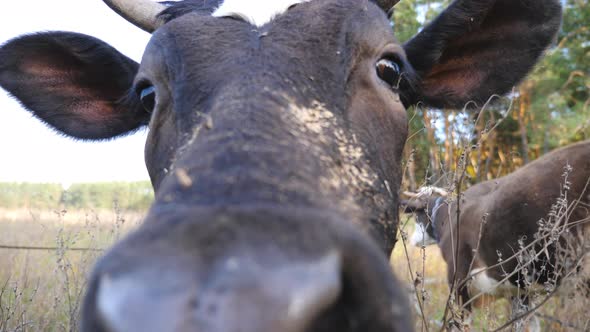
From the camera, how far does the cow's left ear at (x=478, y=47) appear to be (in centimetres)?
320

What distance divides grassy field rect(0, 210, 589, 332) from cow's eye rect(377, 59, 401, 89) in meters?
1.13

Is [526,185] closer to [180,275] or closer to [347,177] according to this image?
[347,177]

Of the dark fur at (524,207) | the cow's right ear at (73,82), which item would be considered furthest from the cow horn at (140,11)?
the dark fur at (524,207)

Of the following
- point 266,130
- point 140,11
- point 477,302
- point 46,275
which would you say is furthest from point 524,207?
point 46,275

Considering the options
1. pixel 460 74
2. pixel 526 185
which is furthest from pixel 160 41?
pixel 526 185

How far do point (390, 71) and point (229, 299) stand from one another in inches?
80.3

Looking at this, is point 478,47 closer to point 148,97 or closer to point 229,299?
point 148,97

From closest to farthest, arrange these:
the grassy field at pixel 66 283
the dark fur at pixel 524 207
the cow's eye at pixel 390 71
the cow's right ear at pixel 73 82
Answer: the cow's eye at pixel 390 71, the cow's right ear at pixel 73 82, the grassy field at pixel 66 283, the dark fur at pixel 524 207

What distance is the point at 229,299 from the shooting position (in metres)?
0.95

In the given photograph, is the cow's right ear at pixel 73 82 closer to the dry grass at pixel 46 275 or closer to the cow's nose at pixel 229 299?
the dry grass at pixel 46 275

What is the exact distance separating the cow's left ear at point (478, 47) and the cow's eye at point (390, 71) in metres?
0.44

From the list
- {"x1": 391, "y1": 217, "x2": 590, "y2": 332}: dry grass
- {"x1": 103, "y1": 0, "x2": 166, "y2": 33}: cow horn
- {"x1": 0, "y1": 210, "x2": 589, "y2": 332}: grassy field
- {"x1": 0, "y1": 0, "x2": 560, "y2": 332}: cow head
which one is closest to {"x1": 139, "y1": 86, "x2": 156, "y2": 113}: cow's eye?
{"x1": 0, "y1": 0, "x2": 560, "y2": 332}: cow head

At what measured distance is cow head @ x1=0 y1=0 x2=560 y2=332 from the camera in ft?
3.27

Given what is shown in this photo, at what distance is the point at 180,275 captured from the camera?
3.24ft
